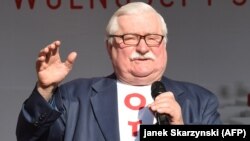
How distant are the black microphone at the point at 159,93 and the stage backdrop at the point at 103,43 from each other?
166 centimetres

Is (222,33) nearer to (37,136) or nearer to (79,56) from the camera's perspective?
(79,56)

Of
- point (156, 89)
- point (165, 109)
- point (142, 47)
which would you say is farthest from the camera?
point (142, 47)

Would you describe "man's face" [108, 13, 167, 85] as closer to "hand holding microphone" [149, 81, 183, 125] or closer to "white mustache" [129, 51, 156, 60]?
"white mustache" [129, 51, 156, 60]

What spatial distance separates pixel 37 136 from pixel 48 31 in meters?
1.65

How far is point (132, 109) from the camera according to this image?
2.23 metres

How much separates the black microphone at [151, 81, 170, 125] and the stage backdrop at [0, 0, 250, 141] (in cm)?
166

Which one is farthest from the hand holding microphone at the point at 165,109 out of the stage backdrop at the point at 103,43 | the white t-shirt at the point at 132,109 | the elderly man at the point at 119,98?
the stage backdrop at the point at 103,43

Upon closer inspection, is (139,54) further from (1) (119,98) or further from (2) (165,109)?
(2) (165,109)

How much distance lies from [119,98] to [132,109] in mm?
60

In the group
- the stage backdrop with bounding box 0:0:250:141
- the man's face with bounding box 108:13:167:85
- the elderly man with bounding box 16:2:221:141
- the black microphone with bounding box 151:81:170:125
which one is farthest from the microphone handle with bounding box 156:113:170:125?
the stage backdrop with bounding box 0:0:250:141

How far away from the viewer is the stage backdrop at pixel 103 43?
12.1ft

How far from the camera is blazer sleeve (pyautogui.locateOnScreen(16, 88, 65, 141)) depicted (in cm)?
208

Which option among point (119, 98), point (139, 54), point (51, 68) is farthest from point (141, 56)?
point (51, 68)

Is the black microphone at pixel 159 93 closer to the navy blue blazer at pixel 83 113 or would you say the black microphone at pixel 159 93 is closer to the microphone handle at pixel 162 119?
the microphone handle at pixel 162 119
